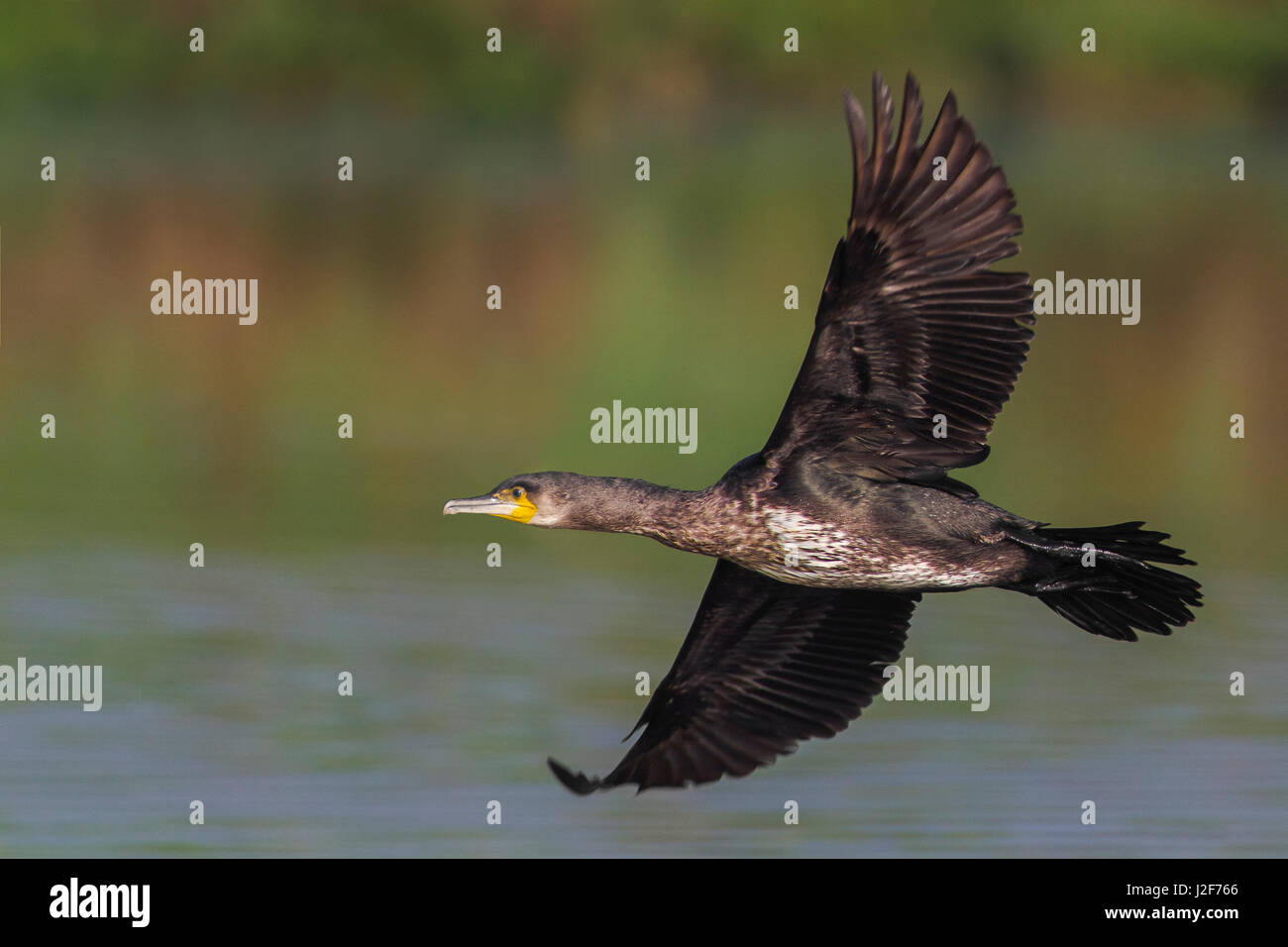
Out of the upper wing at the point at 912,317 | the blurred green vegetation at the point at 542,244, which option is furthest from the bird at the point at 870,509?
the blurred green vegetation at the point at 542,244

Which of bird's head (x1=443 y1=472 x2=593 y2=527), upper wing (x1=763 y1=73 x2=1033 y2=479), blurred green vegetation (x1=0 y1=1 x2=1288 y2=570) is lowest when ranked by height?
bird's head (x1=443 y1=472 x2=593 y2=527)

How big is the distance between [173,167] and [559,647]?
1925cm

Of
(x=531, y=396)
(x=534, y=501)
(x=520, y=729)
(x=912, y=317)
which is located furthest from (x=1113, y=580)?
(x=531, y=396)

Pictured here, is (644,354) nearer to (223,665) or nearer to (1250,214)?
(223,665)

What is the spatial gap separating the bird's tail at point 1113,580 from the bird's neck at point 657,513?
1.08 metres

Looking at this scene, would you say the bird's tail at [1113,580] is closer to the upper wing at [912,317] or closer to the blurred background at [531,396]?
Answer: the upper wing at [912,317]

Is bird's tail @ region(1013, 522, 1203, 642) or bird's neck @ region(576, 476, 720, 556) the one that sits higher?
bird's neck @ region(576, 476, 720, 556)

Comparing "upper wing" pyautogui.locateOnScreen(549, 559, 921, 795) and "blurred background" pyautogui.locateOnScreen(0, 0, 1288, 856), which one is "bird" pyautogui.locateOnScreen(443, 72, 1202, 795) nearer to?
"upper wing" pyautogui.locateOnScreen(549, 559, 921, 795)

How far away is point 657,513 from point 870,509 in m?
0.77

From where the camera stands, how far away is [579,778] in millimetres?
8430

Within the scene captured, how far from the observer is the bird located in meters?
8.13

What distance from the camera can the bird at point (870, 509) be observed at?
8133 millimetres

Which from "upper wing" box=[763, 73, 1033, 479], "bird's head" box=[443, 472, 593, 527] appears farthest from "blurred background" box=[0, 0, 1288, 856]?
"upper wing" box=[763, 73, 1033, 479]

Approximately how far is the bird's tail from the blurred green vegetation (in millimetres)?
A: 5606
